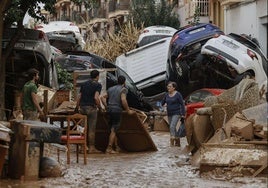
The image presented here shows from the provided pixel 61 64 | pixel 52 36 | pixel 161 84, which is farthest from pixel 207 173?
pixel 52 36

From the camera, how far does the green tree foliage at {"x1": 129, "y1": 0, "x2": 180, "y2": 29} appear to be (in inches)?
1882

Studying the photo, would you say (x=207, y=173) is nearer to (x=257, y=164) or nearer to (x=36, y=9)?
(x=257, y=164)

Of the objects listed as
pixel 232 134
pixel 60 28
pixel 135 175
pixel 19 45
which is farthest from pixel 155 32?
pixel 135 175

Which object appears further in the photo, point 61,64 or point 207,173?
point 61,64

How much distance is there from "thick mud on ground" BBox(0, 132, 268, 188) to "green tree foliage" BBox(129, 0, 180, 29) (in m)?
32.0

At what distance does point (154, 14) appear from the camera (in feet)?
159

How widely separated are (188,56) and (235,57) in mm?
2314

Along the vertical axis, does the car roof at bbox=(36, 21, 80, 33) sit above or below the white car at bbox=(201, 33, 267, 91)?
above

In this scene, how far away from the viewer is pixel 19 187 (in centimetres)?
1116

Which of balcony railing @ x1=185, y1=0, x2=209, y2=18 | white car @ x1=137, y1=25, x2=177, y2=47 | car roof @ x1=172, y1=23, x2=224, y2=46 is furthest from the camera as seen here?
balcony railing @ x1=185, y1=0, x2=209, y2=18

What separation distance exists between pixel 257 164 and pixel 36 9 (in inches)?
365

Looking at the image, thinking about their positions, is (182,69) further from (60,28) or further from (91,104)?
(60,28)

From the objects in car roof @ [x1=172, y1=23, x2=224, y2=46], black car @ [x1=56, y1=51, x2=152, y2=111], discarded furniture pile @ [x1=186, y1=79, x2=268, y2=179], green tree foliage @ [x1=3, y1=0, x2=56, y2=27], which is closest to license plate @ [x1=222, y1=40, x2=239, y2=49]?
car roof @ [x1=172, y1=23, x2=224, y2=46]

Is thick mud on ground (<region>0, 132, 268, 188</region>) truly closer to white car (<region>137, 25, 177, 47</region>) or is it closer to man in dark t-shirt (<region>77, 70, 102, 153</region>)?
man in dark t-shirt (<region>77, 70, 102, 153</region>)
